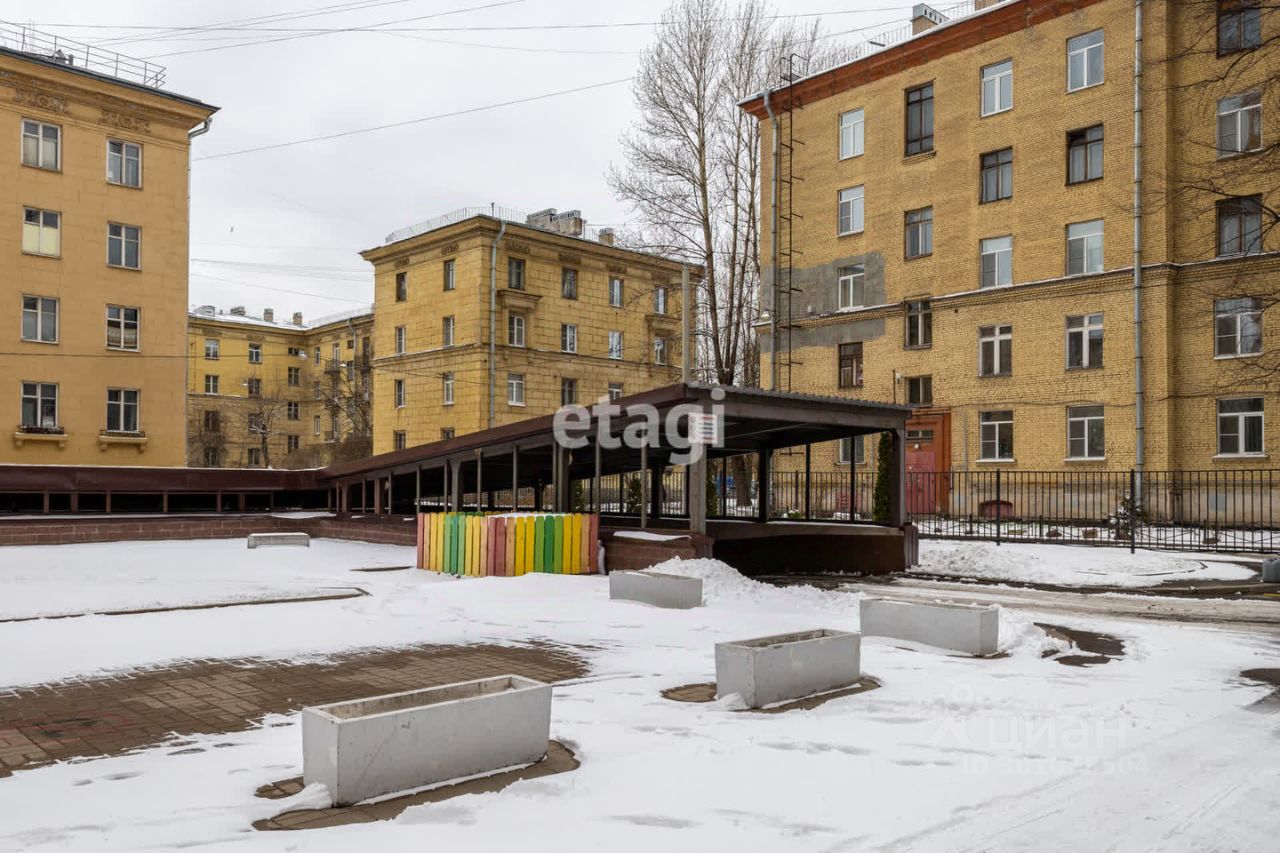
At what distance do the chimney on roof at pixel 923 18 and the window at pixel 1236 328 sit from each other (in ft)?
50.7

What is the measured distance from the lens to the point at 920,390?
3503 centimetres

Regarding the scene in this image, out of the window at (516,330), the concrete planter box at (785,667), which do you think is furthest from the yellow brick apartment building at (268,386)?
the concrete planter box at (785,667)

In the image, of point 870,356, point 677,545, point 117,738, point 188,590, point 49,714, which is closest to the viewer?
point 117,738

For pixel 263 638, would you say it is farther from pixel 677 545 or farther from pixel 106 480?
pixel 106 480

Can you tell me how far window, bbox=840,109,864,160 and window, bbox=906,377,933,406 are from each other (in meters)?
9.15

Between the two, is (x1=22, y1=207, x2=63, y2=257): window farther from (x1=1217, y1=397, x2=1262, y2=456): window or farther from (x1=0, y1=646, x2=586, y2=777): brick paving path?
(x1=1217, y1=397, x2=1262, y2=456): window

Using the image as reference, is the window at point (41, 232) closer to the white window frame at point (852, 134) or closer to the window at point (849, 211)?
the window at point (849, 211)

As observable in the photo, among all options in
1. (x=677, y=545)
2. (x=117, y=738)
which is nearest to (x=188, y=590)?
(x=677, y=545)

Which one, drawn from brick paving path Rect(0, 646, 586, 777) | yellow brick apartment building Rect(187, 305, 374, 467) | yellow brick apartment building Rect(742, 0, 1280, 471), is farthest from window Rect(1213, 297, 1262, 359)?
yellow brick apartment building Rect(187, 305, 374, 467)

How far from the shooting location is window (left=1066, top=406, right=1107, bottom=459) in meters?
30.3

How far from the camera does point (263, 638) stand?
34.0ft

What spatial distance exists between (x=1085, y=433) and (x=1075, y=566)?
12.6m

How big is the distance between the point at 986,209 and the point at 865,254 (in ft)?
16.1

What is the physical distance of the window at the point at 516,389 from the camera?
163ft
